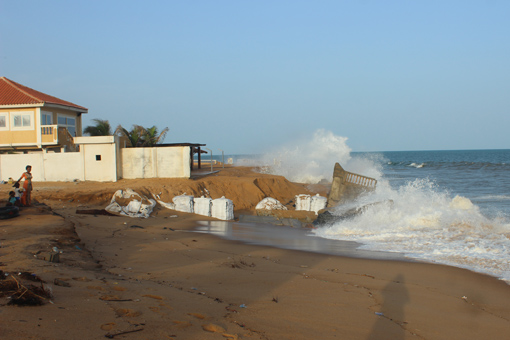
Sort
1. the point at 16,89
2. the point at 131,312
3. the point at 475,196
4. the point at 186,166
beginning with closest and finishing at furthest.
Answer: the point at 131,312, the point at 186,166, the point at 475,196, the point at 16,89

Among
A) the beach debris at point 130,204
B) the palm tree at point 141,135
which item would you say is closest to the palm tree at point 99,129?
the palm tree at point 141,135

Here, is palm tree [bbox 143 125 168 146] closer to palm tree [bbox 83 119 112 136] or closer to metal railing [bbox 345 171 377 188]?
palm tree [bbox 83 119 112 136]

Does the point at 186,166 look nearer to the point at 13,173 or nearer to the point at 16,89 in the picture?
the point at 13,173

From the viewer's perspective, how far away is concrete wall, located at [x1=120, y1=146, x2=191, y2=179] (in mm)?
21312

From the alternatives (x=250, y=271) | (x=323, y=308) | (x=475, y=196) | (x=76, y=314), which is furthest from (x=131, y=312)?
(x=475, y=196)

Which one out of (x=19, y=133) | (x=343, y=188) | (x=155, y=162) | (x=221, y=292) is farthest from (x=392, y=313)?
(x=19, y=133)

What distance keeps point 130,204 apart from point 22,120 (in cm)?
1567

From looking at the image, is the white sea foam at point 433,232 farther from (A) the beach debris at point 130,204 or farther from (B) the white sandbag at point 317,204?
(A) the beach debris at point 130,204

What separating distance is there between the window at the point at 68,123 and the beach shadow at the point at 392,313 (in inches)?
987

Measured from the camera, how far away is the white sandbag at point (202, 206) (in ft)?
53.5

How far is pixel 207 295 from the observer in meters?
5.76

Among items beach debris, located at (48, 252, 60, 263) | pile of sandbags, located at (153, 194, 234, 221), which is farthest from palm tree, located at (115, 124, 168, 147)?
beach debris, located at (48, 252, 60, 263)

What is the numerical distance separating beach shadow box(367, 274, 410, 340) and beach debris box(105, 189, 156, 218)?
976 cm

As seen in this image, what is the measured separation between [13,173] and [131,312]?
21397 mm
